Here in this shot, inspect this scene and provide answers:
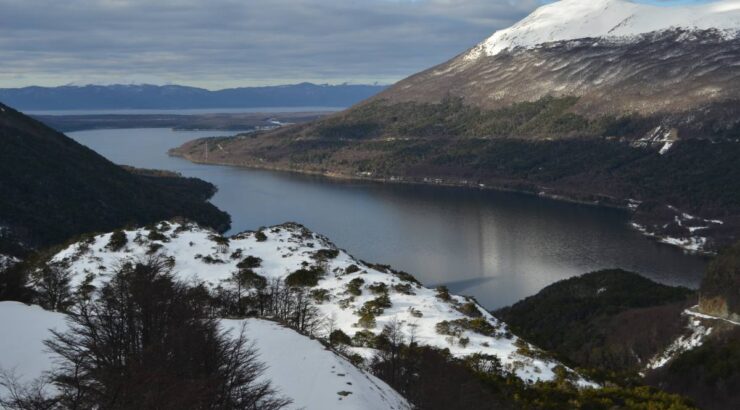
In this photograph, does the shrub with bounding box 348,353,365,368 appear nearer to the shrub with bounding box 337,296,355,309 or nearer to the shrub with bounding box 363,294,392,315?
the shrub with bounding box 363,294,392,315

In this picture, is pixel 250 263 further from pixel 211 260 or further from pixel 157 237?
pixel 157 237

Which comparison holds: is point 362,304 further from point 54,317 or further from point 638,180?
point 638,180

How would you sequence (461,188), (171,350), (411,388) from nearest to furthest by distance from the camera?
(171,350) → (411,388) → (461,188)

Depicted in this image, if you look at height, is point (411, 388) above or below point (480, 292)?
above

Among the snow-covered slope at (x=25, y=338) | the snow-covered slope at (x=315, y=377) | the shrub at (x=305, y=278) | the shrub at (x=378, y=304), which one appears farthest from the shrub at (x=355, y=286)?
the snow-covered slope at (x=25, y=338)

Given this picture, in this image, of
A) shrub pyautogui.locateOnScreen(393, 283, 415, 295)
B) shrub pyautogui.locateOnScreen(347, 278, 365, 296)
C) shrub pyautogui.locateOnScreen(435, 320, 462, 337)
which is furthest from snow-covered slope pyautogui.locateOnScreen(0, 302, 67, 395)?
shrub pyautogui.locateOnScreen(393, 283, 415, 295)

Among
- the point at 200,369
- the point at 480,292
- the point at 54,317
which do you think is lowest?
the point at 480,292

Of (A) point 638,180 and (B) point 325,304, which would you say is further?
(A) point 638,180

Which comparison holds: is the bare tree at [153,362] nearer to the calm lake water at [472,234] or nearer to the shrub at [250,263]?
the shrub at [250,263]

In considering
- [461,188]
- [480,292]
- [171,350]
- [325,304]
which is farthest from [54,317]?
[461,188]
